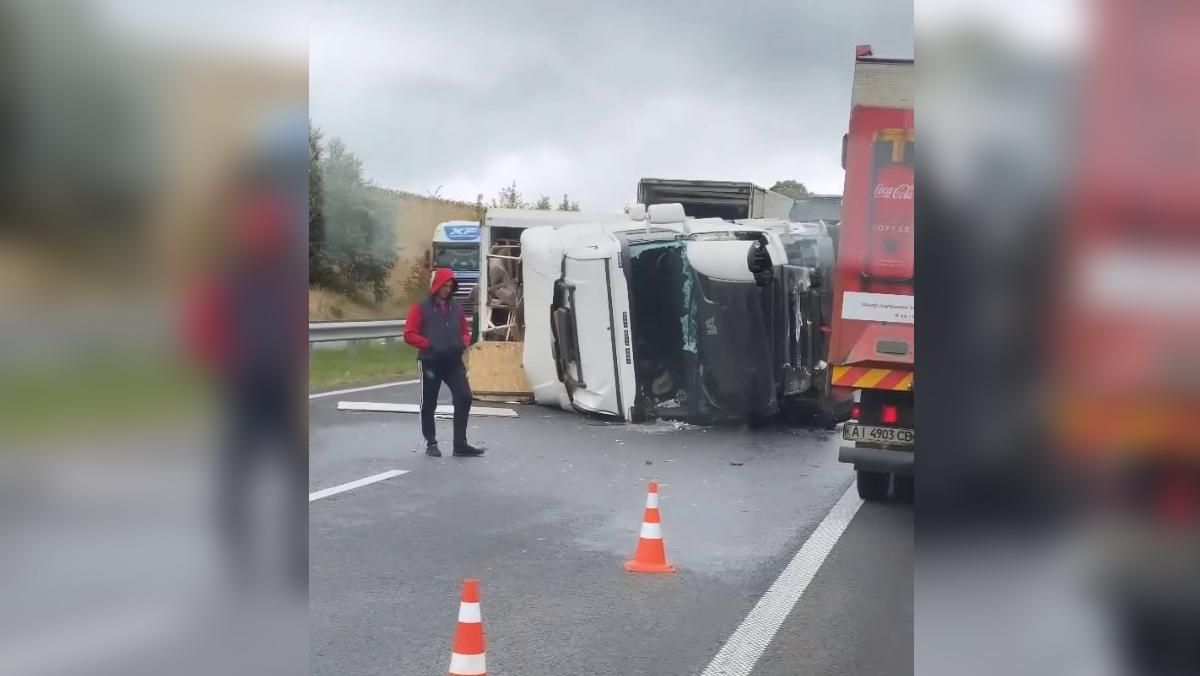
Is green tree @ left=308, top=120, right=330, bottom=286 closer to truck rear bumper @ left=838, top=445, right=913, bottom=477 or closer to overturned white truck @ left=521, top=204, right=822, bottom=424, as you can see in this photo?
truck rear bumper @ left=838, top=445, right=913, bottom=477

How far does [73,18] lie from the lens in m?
1.67

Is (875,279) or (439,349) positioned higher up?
(875,279)

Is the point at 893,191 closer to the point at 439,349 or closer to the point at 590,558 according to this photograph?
the point at 590,558

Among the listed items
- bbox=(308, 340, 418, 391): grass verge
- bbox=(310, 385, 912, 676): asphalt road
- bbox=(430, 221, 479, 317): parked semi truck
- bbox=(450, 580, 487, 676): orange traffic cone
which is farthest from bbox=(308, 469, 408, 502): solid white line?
bbox=(430, 221, 479, 317): parked semi truck

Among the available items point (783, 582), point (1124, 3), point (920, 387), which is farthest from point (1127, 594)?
point (783, 582)

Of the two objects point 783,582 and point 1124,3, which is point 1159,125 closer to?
point 1124,3

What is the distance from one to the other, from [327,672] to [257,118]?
119 inches

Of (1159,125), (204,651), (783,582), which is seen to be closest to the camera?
(1159,125)

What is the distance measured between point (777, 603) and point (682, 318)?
6144 mm

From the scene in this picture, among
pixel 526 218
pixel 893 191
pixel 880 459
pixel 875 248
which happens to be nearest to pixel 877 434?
pixel 880 459

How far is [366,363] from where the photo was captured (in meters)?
17.0

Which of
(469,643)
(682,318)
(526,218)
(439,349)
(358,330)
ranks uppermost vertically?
(526,218)

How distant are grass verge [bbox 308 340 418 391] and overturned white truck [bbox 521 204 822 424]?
4535 mm

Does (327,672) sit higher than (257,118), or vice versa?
(257,118)
